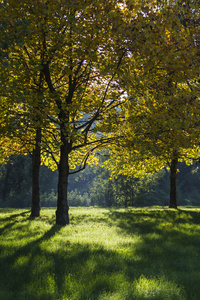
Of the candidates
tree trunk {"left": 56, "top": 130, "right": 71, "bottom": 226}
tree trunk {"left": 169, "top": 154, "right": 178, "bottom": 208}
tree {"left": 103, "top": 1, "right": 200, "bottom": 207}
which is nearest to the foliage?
tree {"left": 103, "top": 1, "right": 200, "bottom": 207}

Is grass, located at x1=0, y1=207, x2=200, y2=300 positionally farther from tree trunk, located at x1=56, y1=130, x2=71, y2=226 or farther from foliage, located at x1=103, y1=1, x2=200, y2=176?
foliage, located at x1=103, y1=1, x2=200, y2=176

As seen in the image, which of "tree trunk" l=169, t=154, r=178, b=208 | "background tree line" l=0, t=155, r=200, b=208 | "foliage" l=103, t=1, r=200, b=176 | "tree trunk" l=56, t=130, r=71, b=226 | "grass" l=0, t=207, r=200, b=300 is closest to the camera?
"grass" l=0, t=207, r=200, b=300


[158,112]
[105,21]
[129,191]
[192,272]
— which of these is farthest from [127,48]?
[129,191]

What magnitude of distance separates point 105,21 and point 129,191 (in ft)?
108

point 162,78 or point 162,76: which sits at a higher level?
point 162,76

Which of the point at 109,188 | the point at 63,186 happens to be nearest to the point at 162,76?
the point at 63,186

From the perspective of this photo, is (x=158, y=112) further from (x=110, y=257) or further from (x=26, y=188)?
(x=26, y=188)

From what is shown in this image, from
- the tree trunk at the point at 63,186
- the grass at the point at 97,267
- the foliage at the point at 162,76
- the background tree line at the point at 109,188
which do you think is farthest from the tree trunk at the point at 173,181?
the background tree line at the point at 109,188

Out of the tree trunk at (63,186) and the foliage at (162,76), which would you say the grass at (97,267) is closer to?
the tree trunk at (63,186)

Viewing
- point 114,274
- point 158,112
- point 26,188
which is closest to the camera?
point 114,274

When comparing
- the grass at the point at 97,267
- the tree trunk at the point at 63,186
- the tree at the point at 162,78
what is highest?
the tree at the point at 162,78

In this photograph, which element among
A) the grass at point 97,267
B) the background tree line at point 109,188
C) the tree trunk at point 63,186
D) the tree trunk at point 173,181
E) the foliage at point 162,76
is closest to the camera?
the grass at point 97,267

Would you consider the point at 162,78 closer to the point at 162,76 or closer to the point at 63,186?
the point at 162,76

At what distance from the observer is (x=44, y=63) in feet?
32.2
